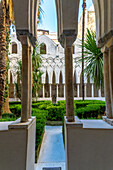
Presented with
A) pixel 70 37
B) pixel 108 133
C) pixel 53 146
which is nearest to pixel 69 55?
pixel 70 37

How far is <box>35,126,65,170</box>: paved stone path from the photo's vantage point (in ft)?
11.0

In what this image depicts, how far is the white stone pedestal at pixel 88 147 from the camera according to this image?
2244mm

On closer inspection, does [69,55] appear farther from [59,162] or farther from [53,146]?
[53,146]

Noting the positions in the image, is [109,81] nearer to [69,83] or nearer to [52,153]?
[69,83]

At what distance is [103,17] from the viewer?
2.68 metres

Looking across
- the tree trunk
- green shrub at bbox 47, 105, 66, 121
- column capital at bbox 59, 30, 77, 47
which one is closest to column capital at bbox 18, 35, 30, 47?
column capital at bbox 59, 30, 77, 47

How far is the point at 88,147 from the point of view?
226cm

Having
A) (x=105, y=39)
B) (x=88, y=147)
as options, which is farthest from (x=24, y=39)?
(x=88, y=147)

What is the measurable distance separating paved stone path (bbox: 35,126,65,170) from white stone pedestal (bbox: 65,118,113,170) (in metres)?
1.13

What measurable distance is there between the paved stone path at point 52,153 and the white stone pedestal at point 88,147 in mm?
1130

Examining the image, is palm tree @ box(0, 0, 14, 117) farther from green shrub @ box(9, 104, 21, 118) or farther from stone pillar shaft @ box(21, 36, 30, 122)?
green shrub @ box(9, 104, 21, 118)

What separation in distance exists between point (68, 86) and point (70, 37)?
37.3 inches

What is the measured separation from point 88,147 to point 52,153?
2061mm

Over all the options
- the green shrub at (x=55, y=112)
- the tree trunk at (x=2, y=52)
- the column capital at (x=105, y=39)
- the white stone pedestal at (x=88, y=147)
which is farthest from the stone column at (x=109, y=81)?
the green shrub at (x=55, y=112)
